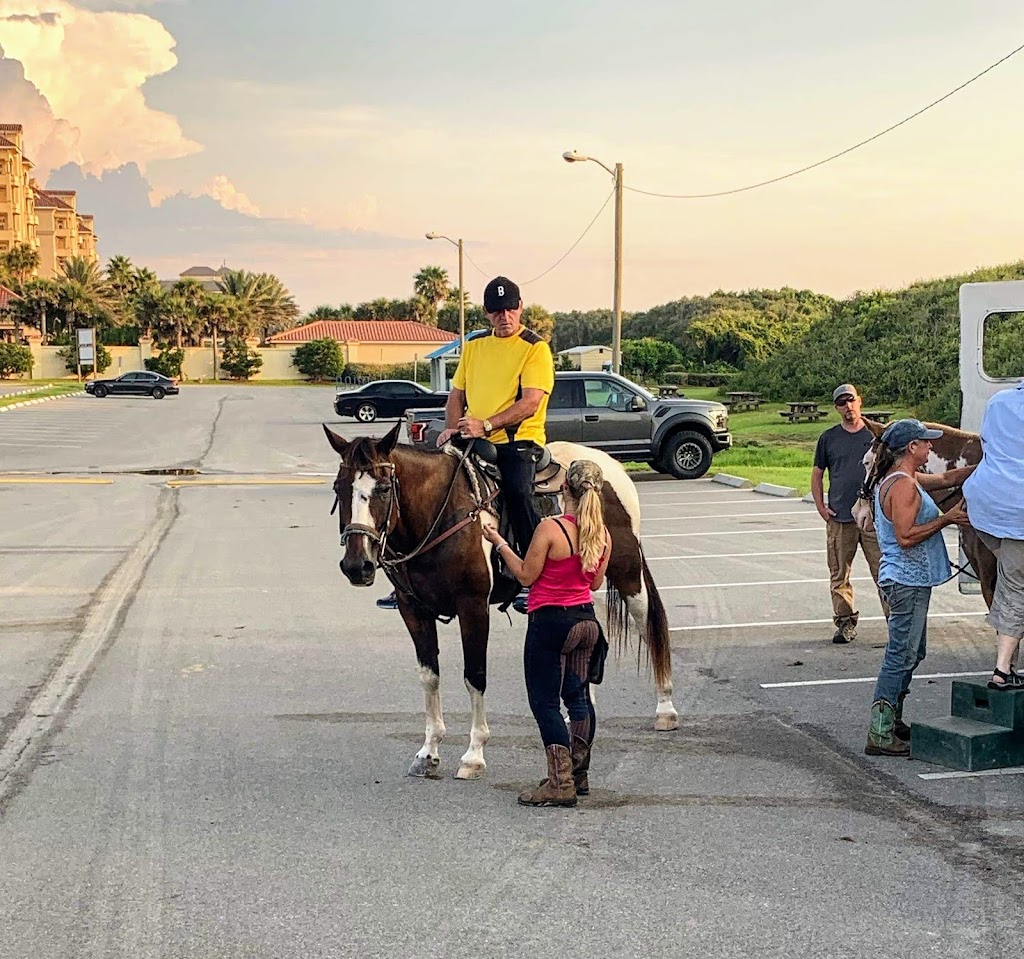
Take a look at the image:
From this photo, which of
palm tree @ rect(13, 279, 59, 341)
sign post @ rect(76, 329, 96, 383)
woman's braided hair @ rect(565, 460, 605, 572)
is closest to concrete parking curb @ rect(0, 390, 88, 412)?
sign post @ rect(76, 329, 96, 383)

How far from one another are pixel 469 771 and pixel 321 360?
92.6 m

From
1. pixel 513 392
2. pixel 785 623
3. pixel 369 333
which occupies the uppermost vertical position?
pixel 513 392

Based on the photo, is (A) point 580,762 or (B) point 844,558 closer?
(A) point 580,762

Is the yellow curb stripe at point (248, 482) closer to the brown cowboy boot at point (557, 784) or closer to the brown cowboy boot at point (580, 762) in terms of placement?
the brown cowboy boot at point (580, 762)

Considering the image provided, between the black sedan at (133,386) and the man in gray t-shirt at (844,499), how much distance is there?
6022 centimetres

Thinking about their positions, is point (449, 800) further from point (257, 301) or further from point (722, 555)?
point (257, 301)

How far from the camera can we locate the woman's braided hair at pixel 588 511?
6086 millimetres

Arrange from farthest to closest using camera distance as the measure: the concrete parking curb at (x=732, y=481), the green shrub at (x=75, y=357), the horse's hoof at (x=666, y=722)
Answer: the green shrub at (x=75, y=357) < the concrete parking curb at (x=732, y=481) < the horse's hoof at (x=666, y=722)

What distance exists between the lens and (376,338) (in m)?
106

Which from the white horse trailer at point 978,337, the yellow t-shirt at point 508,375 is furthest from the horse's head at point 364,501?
the white horse trailer at point 978,337

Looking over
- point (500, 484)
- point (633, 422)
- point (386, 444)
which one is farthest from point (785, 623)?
point (633, 422)

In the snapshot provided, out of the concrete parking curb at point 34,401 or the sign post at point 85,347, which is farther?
the sign post at point 85,347

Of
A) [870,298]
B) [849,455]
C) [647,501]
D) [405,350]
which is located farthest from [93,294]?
[849,455]

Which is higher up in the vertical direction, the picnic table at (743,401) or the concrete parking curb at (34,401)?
the picnic table at (743,401)
